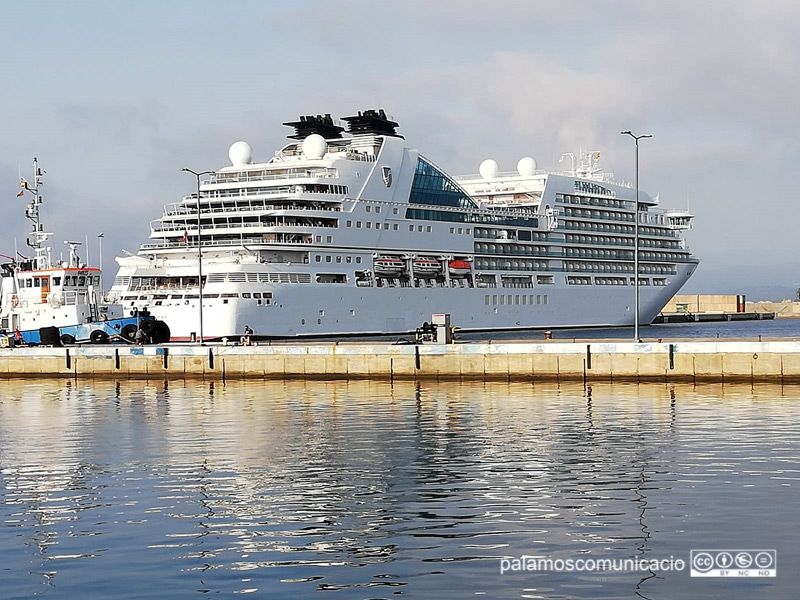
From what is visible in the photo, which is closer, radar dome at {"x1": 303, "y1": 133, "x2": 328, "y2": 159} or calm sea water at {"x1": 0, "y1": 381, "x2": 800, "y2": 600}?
calm sea water at {"x1": 0, "y1": 381, "x2": 800, "y2": 600}

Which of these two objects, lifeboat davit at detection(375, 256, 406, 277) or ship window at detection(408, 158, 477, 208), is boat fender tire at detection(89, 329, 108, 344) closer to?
lifeboat davit at detection(375, 256, 406, 277)

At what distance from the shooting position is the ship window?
8969 cm

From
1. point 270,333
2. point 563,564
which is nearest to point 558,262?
point 270,333

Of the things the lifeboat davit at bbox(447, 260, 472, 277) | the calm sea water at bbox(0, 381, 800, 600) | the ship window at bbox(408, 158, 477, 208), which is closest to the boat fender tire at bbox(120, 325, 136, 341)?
the ship window at bbox(408, 158, 477, 208)

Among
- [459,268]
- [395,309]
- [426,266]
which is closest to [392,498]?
[395,309]

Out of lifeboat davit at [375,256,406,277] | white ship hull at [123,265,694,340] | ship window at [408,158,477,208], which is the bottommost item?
white ship hull at [123,265,694,340]

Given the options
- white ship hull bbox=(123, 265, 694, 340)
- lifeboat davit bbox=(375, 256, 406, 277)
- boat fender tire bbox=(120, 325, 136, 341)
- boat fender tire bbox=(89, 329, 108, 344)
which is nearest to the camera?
boat fender tire bbox=(89, 329, 108, 344)

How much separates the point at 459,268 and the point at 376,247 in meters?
10.0

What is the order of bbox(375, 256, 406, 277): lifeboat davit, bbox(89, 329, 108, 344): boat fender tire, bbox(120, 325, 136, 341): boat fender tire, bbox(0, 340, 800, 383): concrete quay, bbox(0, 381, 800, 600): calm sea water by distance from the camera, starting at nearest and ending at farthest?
bbox(0, 381, 800, 600): calm sea water
bbox(0, 340, 800, 383): concrete quay
bbox(89, 329, 108, 344): boat fender tire
bbox(120, 325, 136, 341): boat fender tire
bbox(375, 256, 406, 277): lifeboat davit

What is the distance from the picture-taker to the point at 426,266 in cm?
8894

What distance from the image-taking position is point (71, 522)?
749 inches

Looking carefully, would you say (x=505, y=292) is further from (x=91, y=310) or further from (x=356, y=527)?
(x=356, y=527)

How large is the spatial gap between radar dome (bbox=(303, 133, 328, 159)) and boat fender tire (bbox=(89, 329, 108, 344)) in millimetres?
25371

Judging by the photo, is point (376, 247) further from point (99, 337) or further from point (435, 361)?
point (435, 361)
